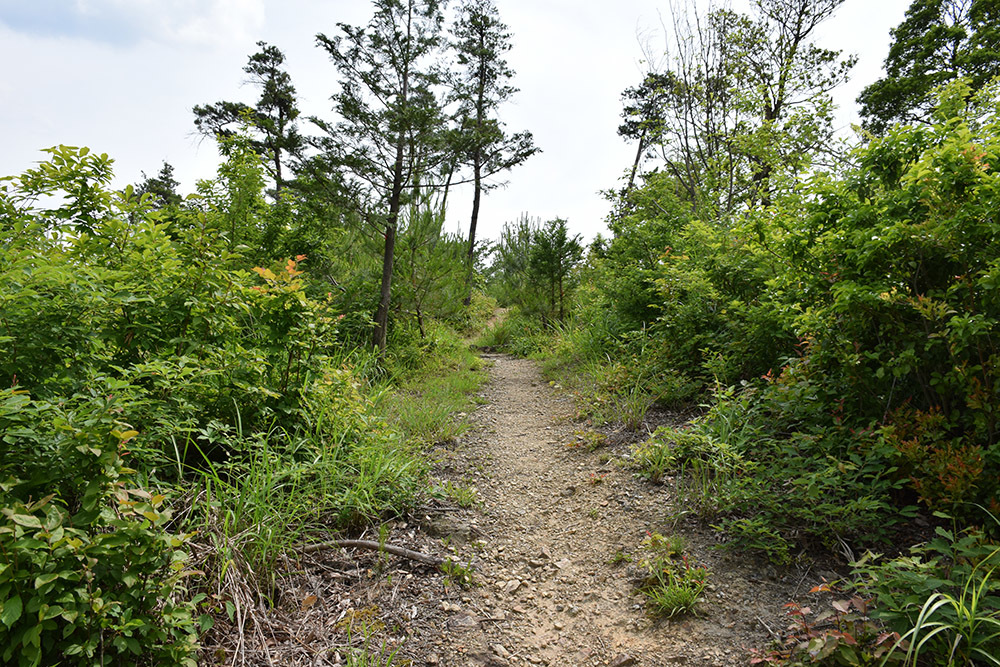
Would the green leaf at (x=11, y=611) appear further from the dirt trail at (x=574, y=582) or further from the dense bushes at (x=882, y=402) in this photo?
the dense bushes at (x=882, y=402)

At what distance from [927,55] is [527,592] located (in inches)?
777

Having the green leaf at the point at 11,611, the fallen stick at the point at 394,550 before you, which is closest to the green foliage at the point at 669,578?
the fallen stick at the point at 394,550

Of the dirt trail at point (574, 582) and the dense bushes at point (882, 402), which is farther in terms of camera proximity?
the dirt trail at point (574, 582)

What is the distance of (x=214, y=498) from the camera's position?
2.22 metres

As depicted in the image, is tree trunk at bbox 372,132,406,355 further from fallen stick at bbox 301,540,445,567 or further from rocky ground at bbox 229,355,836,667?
fallen stick at bbox 301,540,445,567

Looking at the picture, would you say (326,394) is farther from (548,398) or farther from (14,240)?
(548,398)

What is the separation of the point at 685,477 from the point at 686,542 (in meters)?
0.68

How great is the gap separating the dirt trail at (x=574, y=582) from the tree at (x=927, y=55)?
14504 millimetres

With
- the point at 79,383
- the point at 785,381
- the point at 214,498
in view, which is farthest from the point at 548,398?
the point at 79,383

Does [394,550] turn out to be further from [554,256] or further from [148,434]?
[554,256]

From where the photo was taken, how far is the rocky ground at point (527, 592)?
1.99 meters

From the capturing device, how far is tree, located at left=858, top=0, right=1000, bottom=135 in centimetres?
1216

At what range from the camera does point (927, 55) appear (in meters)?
13.9

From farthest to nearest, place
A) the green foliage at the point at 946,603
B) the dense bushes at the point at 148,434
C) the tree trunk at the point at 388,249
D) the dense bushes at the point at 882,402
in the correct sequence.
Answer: the tree trunk at the point at 388,249 → the dense bushes at the point at 882,402 → the green foliage at the point at 946,603 → the dense bushes at the point at 148,434
